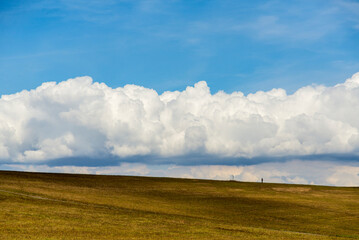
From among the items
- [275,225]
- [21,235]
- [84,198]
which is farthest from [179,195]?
[21,235]

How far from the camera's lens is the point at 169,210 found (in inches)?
2133

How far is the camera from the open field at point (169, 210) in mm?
36438

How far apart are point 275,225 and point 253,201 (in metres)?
21.4

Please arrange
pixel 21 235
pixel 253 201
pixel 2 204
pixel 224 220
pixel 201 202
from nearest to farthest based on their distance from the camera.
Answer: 1. pixel 21 235
2. pixel 2 204
3. pixel 224 220
4. pixel 201 202
5. pixel 253 201

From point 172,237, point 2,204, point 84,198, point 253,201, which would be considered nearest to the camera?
point 172,237

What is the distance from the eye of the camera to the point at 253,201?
71562 millimetres

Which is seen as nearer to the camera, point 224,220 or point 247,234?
point 247,234

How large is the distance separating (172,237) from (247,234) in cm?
760

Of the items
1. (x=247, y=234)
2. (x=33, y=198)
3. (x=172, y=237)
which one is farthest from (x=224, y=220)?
(x=33, y=198)

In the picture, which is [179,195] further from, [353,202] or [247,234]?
[247,234]

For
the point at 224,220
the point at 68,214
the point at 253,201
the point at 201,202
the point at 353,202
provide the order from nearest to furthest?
the point at 68,214, the point at 224,220, the point at 201,202, the point at 253,201, the point at 353,202

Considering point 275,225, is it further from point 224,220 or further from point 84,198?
point 84,198

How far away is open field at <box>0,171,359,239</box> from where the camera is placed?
3644 centimetres

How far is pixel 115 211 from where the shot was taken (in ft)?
155
